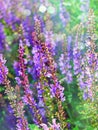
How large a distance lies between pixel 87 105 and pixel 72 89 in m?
0.40

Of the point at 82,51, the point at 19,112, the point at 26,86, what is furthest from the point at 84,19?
the point at 19,112

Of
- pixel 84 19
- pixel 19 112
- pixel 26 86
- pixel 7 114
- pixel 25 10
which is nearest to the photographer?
pixel 19 112

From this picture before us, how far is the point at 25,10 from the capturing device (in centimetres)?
379

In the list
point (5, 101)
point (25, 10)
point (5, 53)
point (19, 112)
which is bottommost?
point (19, 112)

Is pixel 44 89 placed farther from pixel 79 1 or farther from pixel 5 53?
pixel 79 1

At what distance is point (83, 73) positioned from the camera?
2648 millimetres

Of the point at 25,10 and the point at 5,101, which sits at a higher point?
the point at 25,10

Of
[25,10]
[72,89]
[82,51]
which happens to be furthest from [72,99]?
[25,10]

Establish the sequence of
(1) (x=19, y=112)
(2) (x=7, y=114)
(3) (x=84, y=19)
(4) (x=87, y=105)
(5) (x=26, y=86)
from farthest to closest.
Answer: (3) (x=84, y=19) → (2) (x=7, y=114) → (4) (x=87, y=105) → (5) (x=26, y=86) → (1) (x=19, y=112)

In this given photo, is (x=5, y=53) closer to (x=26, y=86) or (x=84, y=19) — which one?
(x=84, y=19)

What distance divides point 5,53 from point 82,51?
0.75 m

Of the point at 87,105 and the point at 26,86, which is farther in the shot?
the point at 87,105

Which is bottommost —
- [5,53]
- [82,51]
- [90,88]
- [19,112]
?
[19,112]

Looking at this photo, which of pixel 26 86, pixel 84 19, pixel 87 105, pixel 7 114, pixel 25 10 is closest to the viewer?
pixel 26 86
